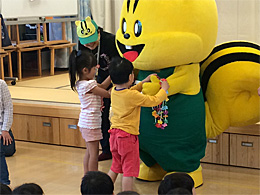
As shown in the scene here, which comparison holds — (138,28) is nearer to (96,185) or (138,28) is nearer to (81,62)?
(81,62)

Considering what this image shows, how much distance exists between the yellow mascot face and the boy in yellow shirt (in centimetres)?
17

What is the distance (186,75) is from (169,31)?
0.29 m

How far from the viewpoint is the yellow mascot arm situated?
2.88 m

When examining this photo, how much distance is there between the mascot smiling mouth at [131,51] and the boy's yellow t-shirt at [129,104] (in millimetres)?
248

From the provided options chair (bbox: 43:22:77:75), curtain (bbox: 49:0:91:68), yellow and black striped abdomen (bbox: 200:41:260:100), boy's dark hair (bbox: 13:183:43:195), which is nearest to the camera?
boy's dark hair (bbox: 13:183:43:195)

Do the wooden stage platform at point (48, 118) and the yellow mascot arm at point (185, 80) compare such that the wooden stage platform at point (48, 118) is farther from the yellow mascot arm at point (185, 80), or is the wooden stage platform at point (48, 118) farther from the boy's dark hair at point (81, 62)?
the yellow mascot arm at point (185, 80)

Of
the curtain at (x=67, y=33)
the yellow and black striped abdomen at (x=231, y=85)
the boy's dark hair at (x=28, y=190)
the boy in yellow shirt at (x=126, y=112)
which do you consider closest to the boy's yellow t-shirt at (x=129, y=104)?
the boy in yellow shirt at (x=126, y=112)

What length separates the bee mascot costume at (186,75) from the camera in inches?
111

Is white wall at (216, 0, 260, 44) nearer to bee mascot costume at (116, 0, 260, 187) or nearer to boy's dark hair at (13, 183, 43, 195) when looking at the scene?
bee mascot costume at (116, 0, 260, 187)

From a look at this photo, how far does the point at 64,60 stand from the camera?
5.10 metres

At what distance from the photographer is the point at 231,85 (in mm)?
3023

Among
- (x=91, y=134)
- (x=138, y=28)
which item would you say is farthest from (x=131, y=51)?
(x=91, y=134)

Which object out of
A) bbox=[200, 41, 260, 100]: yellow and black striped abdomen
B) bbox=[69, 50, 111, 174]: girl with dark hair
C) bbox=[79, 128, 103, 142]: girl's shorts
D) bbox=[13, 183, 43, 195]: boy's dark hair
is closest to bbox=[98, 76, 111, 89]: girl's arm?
bbox=[69, 50, 111, 174]: girl with dark hair

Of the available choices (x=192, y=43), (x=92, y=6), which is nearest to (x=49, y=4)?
(x=92, y=6)
